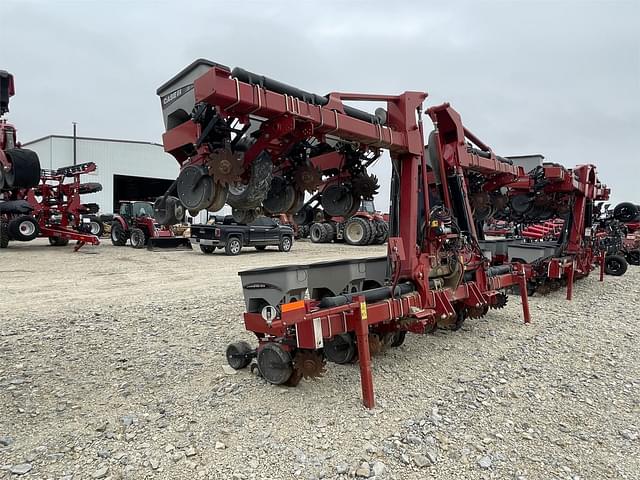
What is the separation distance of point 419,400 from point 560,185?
6.59m

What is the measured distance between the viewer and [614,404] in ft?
12.2

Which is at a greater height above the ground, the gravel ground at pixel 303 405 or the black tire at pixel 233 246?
the black tire at pixel 233 246

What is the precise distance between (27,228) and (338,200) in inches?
519

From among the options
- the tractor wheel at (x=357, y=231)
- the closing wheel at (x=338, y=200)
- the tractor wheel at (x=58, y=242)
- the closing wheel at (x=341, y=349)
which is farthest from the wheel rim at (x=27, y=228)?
the closing wheel at (x=341, y=349)

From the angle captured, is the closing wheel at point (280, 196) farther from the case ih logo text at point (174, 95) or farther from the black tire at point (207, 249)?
the black tire at point (207, 249)

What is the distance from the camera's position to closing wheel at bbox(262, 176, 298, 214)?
404 cm

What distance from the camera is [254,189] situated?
3.36 metres

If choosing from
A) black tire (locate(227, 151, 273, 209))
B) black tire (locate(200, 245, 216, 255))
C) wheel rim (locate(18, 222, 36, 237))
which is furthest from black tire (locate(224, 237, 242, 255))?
black tire (locate(227, 151, 273, 209))

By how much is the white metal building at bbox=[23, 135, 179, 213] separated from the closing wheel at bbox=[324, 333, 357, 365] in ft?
85.5

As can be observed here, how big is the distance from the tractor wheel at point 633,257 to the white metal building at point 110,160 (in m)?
24.1

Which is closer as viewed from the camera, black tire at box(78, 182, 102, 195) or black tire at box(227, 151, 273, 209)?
black tire at box(227, 151, 273, 209)

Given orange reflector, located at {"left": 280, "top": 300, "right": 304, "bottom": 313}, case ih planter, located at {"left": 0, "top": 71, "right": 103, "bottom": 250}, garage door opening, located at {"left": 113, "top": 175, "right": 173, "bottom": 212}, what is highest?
garage door opening, located at {"left": 113, "top": 175, "right": 173, "bottom": 212}

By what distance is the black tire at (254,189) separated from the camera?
3361 millimetres

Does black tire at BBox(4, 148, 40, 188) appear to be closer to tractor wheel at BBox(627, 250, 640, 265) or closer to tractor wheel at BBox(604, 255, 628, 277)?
tractor wheel at BBox(604, 255, 628, 277)
